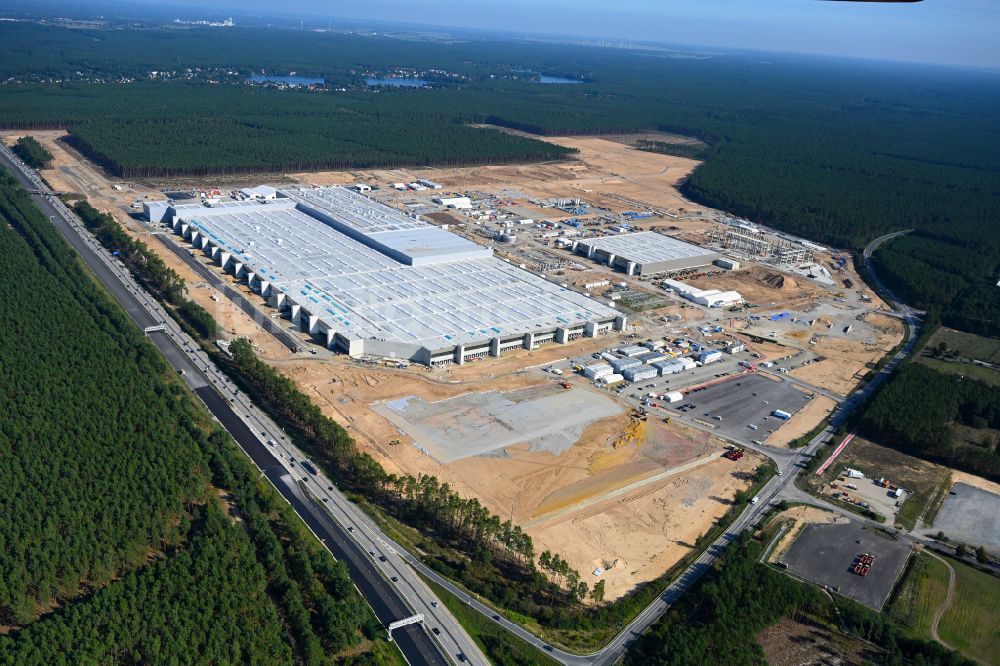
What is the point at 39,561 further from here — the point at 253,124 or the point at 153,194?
the point at 253,124

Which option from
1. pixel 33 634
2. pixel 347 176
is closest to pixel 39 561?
pixel 33 634

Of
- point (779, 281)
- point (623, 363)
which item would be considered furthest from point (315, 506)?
point (779, 281)

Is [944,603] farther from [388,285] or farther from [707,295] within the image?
[388,285]

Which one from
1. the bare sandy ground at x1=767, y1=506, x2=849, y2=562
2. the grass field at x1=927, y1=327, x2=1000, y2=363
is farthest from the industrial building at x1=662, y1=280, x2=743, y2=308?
the bare sandy ground at x1=767, y1=506, x2=849, y2=562

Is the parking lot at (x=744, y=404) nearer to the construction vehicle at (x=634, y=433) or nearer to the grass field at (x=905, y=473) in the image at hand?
the construction vehicle at (x=634, y=433)

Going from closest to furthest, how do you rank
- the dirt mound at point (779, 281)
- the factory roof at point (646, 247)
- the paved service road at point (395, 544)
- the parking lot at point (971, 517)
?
1. the paved service road at point (395, 544)
2. the parking lot at point (971, 517)
3. the dirt mound at point (779, 281)
4. the factory roof at point (646, 247)

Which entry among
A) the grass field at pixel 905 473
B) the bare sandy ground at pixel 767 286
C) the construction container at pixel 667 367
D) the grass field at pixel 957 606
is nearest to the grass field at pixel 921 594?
the grass field at pixel 957 606

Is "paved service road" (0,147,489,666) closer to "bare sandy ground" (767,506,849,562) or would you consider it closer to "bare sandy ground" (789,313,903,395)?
"bare sandy ground" (767,506,849,562)
